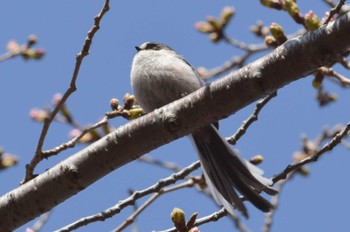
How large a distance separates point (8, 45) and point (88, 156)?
1952 mm

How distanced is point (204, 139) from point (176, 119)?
3.89 ft

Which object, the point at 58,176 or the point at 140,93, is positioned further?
the point at 140,93

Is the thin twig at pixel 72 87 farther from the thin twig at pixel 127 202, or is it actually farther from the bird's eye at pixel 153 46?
the bird's eye at pixel 153 46

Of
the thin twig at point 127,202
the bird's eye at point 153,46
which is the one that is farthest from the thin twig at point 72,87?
the bird's eye at point 153,46

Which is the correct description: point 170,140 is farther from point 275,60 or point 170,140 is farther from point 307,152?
point 307,152

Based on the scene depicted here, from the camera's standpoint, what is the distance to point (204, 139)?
384cm

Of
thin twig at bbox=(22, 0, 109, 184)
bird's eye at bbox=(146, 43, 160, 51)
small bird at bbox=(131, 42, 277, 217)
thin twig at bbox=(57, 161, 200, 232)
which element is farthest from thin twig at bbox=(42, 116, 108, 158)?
bird's eye at bbox=(146, 43, 160, 51)

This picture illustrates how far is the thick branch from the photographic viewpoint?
95.6 inches

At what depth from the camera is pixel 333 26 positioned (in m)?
2.37

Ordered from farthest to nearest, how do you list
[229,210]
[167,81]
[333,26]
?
1. [167,81]
2. [229,210]
3. [333,26]

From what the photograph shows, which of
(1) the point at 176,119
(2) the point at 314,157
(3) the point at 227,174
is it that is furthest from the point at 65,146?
(2) the point at 314,157

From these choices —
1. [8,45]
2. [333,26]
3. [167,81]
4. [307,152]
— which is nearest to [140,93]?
[167,81]

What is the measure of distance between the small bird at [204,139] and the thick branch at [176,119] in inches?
28.0

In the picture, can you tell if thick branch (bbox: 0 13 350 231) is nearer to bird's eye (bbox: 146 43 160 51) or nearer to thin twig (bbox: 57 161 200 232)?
thin twig (bbox: 57 161 200 232)
